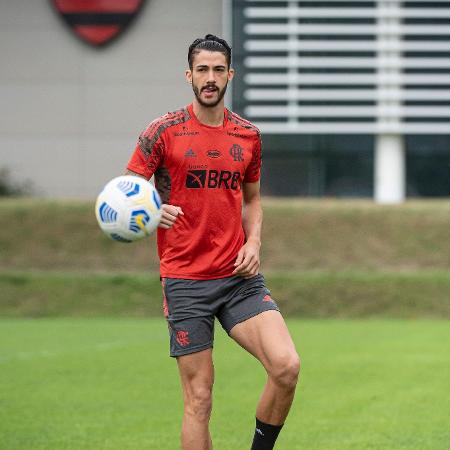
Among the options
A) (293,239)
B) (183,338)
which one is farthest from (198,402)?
(293,239)

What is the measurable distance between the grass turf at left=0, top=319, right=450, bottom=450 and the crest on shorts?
19.8 meters

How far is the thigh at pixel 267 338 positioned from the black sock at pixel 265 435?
1.24 feet

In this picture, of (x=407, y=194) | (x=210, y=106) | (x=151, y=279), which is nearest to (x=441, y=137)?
(x=407, y=194)

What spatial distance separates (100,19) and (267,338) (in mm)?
32364

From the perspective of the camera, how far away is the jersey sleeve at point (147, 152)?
712 centimetres

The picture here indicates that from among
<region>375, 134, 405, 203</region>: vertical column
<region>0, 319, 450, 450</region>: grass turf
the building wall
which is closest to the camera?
<region>0, 319, 450, 450</region>: grass turf

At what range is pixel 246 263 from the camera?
7.22 metres

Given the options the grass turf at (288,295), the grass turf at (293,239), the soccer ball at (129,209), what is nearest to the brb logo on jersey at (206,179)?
the soccer ball at (129,209)

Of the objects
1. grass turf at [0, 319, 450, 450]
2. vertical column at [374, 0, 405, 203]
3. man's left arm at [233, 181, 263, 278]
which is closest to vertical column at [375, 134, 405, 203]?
vertical column at [374, 0, 405, 203]

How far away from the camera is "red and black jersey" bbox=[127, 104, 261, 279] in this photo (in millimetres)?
7145

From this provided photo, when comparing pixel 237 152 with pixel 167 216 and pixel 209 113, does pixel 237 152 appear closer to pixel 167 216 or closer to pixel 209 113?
pixel 209 113

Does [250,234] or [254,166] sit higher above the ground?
[254,166]

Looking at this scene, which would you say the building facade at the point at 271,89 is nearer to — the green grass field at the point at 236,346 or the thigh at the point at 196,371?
the green grass field at the point at 236,346

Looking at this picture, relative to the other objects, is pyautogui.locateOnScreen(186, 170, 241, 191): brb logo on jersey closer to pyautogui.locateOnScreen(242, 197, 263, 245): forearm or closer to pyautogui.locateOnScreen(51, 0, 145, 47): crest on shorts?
pyautogui.locateOnScreen(242, 197, 263, 245): forearm
